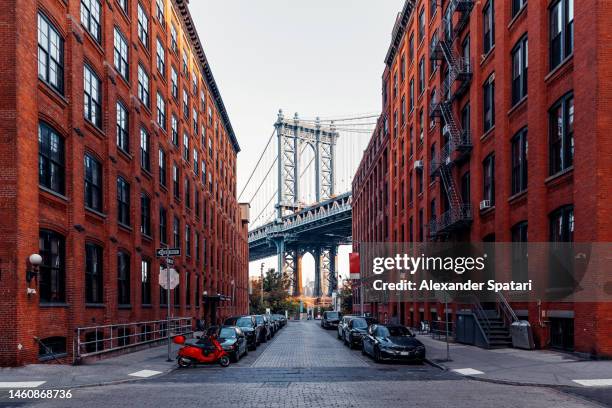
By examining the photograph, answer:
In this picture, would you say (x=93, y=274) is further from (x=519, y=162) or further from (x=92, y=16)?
(x=519, y=162)

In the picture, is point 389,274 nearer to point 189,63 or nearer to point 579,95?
point 189,63

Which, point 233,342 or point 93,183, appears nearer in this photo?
point 233,342

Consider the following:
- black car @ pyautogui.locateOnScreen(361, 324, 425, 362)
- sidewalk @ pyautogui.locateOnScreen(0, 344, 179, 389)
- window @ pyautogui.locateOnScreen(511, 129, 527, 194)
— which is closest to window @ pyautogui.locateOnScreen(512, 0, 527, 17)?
window @ pyautogui.locateOnScreen(511, 129, 527, 194)

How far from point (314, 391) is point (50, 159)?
12028 mm

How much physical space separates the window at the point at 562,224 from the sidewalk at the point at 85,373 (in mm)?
13558

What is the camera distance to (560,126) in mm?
23219

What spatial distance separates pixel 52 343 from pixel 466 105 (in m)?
23.2

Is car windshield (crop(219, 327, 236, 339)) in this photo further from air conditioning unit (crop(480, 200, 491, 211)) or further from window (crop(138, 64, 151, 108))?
window (crop(138, 64, 151, 108))

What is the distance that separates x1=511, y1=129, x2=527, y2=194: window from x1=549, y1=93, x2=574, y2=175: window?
2404mm

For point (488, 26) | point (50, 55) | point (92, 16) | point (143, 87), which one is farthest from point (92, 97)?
point (488, 26)

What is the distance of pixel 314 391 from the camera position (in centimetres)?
1473

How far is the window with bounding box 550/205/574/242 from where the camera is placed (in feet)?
73.2

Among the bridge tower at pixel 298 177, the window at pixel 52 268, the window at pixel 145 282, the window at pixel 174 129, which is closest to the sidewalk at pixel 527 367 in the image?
the window at pixel 52 268

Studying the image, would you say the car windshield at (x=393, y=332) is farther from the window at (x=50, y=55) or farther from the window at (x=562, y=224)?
the window at (x=50, y=55)
